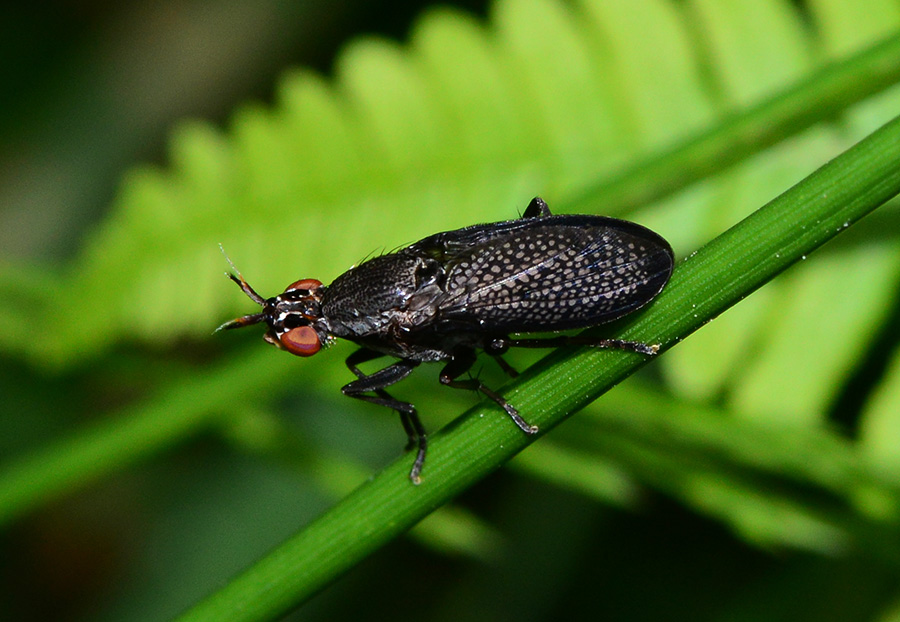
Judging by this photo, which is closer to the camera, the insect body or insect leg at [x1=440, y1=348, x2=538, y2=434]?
the insect body

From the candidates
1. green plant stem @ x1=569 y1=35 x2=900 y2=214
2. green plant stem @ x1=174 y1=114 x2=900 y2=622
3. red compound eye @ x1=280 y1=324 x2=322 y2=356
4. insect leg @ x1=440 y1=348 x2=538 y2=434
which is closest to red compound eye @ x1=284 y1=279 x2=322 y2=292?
red compound eye @ x1=280 y1=324 x2=322 y2=356

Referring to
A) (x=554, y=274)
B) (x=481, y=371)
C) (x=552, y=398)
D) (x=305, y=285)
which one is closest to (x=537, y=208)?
(x=554, y=274)

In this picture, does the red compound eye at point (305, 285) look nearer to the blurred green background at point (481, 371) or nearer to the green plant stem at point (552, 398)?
the blurred green background at point (481, 371)

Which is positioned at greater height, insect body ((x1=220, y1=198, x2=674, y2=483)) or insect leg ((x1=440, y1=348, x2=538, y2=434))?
insect body ((x1=220, y1=198, x2=674, y2=483))

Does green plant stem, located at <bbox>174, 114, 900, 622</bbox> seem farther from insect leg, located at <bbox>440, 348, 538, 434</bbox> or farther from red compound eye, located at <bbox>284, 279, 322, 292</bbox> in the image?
red compound eye, located at <bbox>284, 279, 322, 292</bbox>

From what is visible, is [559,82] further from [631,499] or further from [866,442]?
[631,499]

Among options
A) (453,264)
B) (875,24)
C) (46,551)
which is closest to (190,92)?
(46,551)
